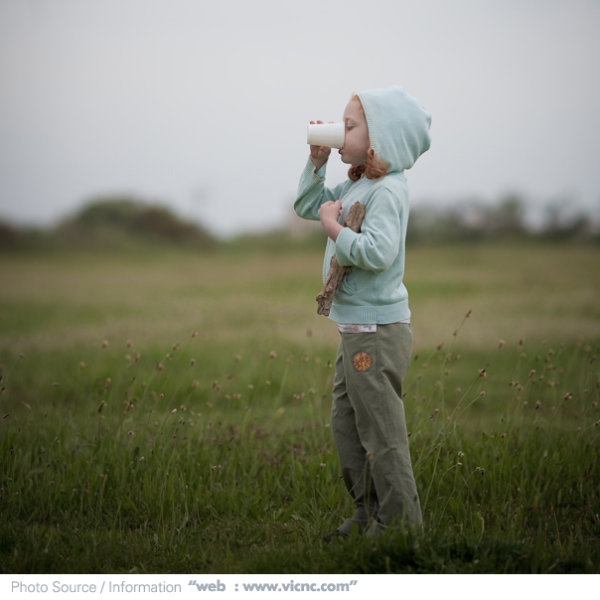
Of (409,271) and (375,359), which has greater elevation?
(375,359)

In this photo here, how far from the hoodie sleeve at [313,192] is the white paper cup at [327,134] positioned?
0.16 metres

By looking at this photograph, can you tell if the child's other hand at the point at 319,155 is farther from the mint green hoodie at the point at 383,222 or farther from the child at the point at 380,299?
the mint green hoodie at the point at 383,222

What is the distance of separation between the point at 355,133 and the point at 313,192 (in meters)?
0.34

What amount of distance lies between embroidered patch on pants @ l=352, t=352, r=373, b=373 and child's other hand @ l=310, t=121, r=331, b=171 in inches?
29.8

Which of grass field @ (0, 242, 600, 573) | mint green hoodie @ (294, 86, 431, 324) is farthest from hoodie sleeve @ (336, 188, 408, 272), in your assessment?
grass field @ (0, 242, 600, 573)

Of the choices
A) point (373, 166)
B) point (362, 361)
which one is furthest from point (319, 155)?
point (362, 361)

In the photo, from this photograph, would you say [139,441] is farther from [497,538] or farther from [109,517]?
[497,538]

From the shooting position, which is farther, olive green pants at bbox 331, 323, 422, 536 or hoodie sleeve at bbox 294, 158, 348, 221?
hoodie sleeve at bbox 294, 158, 348, 221

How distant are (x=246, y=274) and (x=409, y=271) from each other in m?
2.75

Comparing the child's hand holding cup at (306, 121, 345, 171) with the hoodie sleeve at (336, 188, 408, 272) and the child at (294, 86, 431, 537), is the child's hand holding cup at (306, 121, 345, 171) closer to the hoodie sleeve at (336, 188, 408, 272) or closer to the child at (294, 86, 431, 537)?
the child at (294, 86, 431, 537)

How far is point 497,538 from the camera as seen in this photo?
2584mm

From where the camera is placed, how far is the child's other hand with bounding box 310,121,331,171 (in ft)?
8.89
